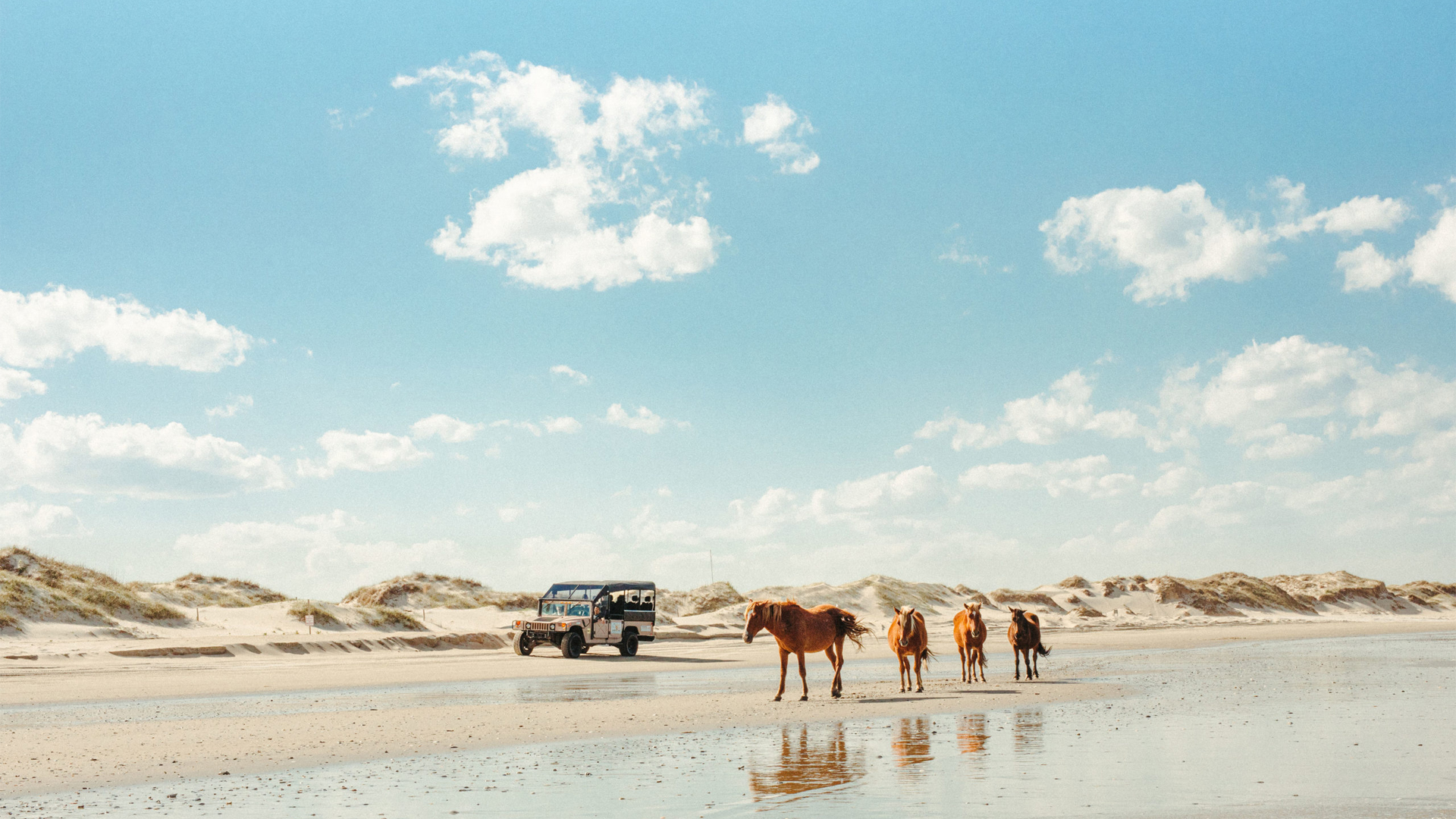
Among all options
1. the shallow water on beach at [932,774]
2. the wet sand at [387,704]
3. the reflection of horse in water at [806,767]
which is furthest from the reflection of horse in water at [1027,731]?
the reflection of horse in water at [806,767]

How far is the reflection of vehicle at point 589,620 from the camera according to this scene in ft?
115

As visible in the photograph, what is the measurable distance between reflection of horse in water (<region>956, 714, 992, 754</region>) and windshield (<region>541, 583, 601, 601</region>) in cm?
2207

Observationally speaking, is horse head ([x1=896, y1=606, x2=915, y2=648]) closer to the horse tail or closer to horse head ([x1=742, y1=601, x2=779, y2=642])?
the horse tail

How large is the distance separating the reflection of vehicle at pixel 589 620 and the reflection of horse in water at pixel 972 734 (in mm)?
21304

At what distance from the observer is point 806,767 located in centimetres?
1109

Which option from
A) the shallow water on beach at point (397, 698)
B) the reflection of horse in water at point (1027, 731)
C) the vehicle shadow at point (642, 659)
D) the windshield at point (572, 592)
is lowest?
the vehicle shadow at point (642, 659)

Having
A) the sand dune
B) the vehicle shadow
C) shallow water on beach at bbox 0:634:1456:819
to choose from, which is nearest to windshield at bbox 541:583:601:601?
the vehicle shadow

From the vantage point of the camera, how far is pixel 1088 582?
90000 millimetres

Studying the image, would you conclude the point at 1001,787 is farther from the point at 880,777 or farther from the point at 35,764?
the point at 35,764

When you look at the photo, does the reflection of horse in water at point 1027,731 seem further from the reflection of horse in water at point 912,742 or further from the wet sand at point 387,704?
the wet sand at point 387,704

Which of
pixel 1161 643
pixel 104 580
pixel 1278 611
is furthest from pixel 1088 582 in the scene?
pixel 104 580

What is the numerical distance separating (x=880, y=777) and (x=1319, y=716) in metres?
9.53

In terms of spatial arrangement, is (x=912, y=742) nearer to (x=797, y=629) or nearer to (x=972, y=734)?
(x=972, y=734)

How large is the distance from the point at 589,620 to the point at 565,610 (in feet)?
3.70
